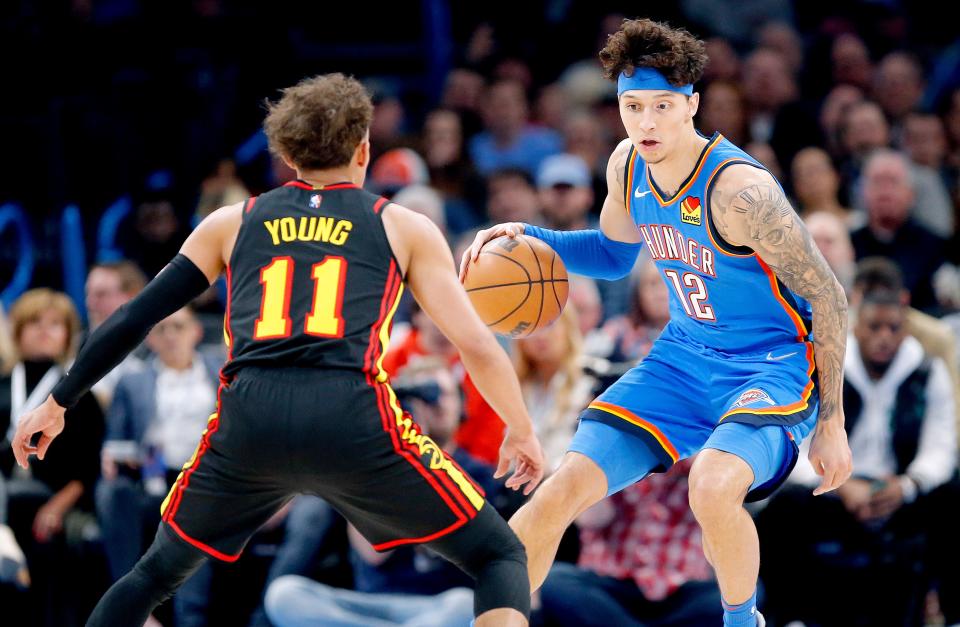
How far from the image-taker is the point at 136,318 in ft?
13.4

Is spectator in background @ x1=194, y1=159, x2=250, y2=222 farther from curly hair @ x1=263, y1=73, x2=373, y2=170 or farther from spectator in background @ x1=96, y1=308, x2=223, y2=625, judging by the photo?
curly hair @ x1=263, y1=73, x2=373, y2=170

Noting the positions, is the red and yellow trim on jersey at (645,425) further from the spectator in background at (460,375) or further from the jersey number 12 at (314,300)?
the spectator in background at (460,375)

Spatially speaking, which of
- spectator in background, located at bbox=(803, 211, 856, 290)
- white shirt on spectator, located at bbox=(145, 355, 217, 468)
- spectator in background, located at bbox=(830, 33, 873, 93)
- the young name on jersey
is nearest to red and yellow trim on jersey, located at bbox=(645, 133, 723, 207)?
the young name on jersey

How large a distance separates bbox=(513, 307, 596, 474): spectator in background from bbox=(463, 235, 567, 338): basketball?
163 cm

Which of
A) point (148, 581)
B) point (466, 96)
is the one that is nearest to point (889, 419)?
point (148, 581)

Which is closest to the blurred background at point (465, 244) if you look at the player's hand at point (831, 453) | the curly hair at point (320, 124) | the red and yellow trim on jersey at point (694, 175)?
the player's hand at point (831, 453)

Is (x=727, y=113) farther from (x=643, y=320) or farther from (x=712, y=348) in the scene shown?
(x=712, y=348)

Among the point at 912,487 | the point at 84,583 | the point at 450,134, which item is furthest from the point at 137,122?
the point at 912,487

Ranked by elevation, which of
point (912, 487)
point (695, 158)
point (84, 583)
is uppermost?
point (695, 158)

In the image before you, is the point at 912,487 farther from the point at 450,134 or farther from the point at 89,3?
the point at 89,3

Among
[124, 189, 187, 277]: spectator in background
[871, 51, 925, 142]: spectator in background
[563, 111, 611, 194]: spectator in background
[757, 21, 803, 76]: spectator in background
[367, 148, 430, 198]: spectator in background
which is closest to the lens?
[124, 189, 187, 277]: spectator in background

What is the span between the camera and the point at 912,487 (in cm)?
670

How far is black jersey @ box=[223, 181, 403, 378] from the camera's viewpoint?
394 cm

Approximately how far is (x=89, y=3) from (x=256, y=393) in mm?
7378
